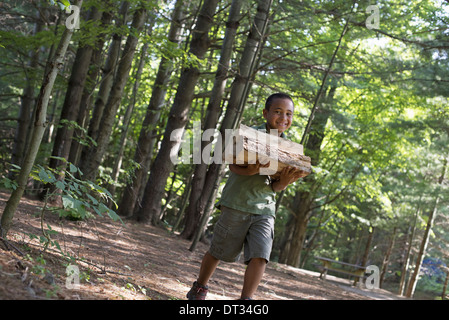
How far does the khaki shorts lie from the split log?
405mm

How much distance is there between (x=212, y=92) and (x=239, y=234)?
23.5ft

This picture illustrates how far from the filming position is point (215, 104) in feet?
34.4

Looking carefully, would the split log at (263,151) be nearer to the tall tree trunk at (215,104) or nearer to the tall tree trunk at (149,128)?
the tall tree trunk at (215,104)

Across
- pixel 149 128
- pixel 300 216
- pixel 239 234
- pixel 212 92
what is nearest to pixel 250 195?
pixel 239 234

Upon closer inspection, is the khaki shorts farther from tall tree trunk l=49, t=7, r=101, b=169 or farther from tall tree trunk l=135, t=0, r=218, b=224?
tall tree trunk l=135, t=0, r=218, b=224

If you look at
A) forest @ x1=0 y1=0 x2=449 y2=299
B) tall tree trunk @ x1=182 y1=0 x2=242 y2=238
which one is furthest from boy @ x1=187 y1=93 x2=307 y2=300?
tall tree trunk @ x1=182 y1=0 x2=242 y2=238

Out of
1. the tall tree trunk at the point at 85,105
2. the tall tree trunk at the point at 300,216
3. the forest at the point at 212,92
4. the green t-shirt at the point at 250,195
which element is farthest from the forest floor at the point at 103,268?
the tall tree trunk at the point at 300,216

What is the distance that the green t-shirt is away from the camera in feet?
12.2

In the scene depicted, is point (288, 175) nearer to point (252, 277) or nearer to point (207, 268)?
point (252, 277)

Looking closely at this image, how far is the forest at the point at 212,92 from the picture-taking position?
771 cm

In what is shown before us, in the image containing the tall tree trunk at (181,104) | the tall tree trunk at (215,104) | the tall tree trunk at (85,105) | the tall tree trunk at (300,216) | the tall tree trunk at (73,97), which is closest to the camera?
the tall tree trunk at (73,97)

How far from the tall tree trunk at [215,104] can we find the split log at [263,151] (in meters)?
5.60

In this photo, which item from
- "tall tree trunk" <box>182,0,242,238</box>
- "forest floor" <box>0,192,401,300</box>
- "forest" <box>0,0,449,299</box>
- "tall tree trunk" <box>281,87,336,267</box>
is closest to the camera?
"forest floor" <box>0,192,401,300</box>
